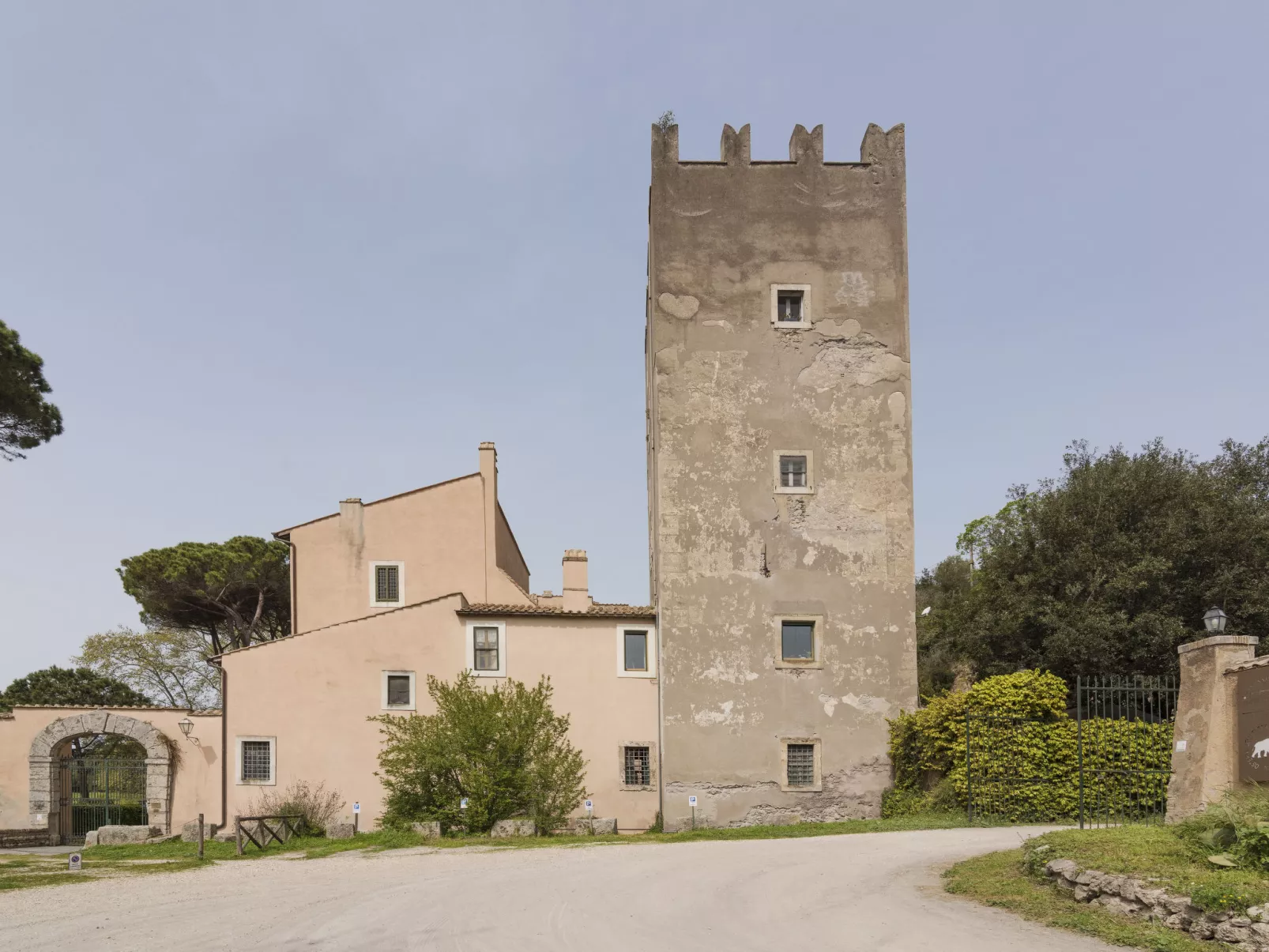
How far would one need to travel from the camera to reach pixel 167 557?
158 feet

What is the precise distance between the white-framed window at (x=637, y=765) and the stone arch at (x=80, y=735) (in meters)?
11.3

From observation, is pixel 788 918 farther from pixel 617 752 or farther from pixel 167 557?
pixel 167 557

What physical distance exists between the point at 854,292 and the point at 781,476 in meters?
5.21

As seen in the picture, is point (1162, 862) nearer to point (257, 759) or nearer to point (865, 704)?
point (865, 704)

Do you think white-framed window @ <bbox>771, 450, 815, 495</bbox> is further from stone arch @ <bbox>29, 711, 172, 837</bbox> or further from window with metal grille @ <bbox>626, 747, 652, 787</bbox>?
stone arch @ <bbox>29, 711, 172, 837</bbox>

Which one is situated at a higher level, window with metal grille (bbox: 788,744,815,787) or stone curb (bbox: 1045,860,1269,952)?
stone curb (bbox: 1045,860,1269,952)

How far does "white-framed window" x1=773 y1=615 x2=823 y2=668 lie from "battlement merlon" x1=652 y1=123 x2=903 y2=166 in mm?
11872

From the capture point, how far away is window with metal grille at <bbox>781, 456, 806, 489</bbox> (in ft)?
93.3

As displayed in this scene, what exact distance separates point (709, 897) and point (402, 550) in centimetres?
1963

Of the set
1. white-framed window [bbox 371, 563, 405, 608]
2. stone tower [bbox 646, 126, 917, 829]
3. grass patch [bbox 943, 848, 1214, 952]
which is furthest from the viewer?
white-framed window [bbox 371, 563, 405, 608]

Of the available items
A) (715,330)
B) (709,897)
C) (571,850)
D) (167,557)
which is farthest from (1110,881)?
(167,557)

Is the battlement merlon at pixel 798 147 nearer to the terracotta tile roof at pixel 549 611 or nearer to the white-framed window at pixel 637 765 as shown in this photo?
the terracotta tile roof at pixel 549 611

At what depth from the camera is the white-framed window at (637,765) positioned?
27812 mm

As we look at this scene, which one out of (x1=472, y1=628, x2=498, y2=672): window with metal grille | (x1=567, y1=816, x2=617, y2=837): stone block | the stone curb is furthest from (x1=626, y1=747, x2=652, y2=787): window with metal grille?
the stone curb
